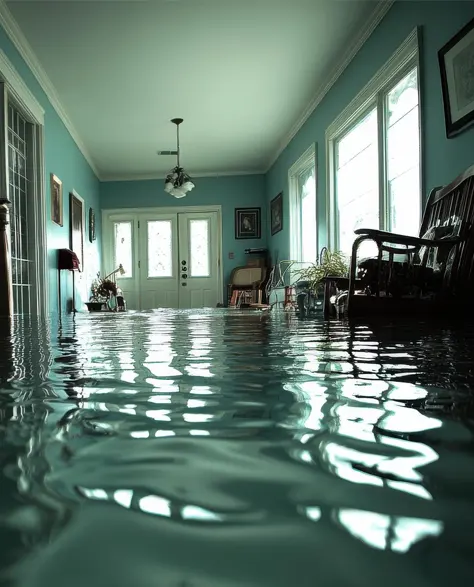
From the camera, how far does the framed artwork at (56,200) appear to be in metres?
5.34

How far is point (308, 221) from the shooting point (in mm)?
6707

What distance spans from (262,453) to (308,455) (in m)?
0.01

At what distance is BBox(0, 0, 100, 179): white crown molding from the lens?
383 cm

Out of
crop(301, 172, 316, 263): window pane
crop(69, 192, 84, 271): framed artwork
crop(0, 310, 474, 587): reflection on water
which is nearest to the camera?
crop(0, 310, 474, 587): reflection on water

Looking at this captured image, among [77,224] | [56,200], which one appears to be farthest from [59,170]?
[77,224]

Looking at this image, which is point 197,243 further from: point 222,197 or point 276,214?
point 276,214

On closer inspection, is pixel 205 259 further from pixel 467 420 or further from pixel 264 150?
pixel 467 420

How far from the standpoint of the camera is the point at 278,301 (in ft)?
19.6

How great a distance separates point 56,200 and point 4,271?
3357mm

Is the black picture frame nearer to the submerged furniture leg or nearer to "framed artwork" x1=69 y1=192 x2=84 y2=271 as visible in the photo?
"framed artwork" x1=69 y1=192 x2=84 y2=271

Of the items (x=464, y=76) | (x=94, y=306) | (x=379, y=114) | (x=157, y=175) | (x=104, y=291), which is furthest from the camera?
(x=157, y=175)

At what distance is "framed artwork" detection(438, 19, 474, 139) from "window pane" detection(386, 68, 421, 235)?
1.31ft

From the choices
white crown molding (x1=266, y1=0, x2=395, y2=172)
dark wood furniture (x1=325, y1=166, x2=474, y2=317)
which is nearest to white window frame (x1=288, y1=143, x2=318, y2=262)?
white crown molding (x1=266, y1=0, x2=395, y2=172)

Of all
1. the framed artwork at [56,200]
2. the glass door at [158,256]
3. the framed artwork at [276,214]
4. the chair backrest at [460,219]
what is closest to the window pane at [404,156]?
the chair backrest at [460,219]
